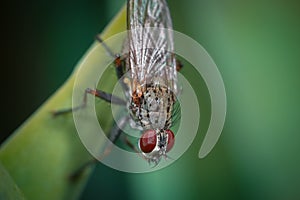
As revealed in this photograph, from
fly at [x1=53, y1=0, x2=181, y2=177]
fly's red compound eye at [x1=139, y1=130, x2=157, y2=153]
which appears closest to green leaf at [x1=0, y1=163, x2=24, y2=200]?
fly at [x1=53, y1=0, x2=181, y2=177]

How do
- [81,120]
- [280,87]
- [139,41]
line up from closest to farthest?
[81,120], [139,41], [280,87]

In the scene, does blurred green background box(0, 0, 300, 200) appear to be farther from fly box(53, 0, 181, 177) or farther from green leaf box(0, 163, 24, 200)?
green leaf box(0, 163, 24, 200)

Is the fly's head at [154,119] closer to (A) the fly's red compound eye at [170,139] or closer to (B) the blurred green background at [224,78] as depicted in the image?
(A) the fly's red compound eye at [170,139]

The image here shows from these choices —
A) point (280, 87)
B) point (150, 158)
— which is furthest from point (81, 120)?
point (280, 87)

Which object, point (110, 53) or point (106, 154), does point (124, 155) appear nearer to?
point (106, 154)

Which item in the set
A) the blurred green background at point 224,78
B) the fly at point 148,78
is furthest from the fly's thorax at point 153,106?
the blurred green background at point 224,78

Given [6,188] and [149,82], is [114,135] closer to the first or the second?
[149,82]
